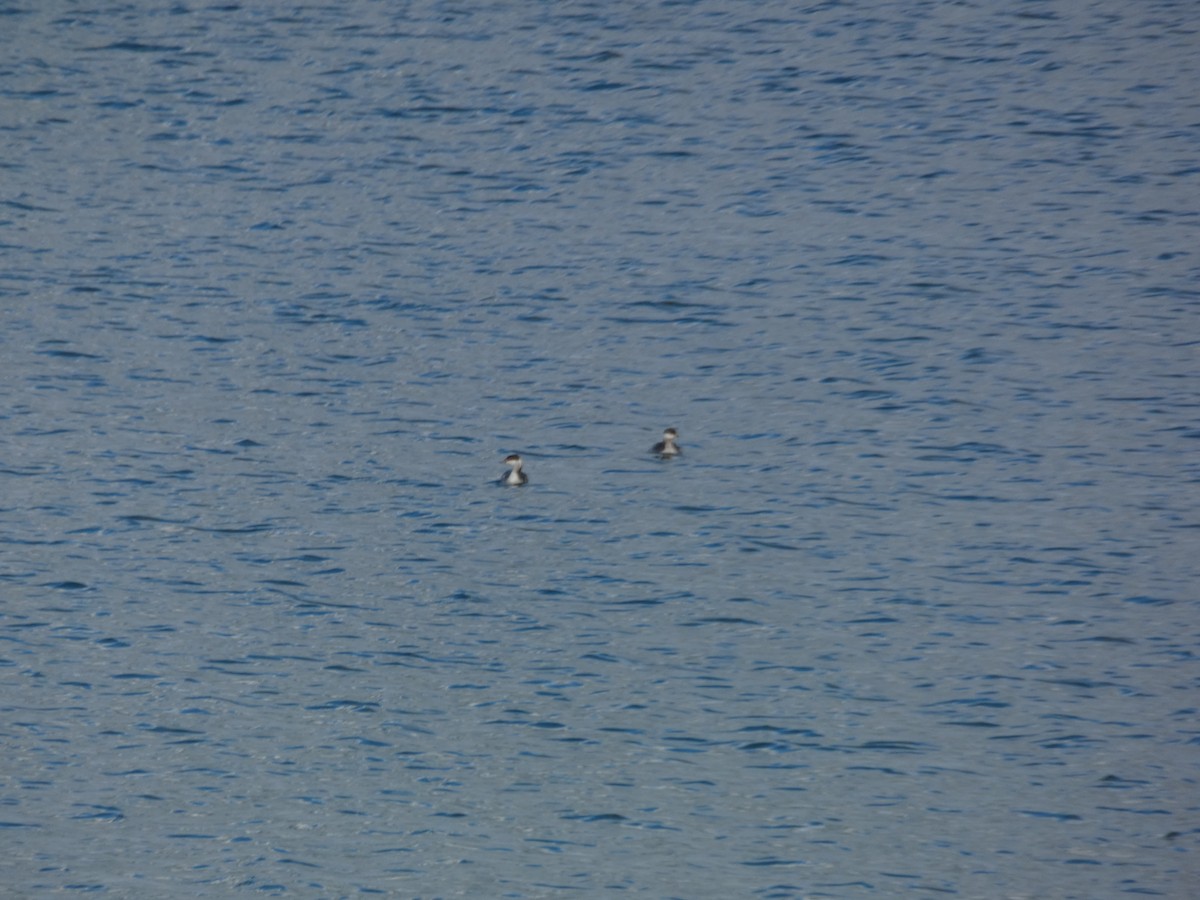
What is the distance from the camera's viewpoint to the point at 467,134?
27.5 metres

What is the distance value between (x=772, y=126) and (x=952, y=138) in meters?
2.62

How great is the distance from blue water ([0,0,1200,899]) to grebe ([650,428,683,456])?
5.2 inches

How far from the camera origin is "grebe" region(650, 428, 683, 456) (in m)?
20.1

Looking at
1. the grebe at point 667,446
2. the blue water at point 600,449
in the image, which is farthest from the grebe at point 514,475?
the grebe at point 667,446

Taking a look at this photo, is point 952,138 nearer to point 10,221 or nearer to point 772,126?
point 772,126

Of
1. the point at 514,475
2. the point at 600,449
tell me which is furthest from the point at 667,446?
the point at 514,475

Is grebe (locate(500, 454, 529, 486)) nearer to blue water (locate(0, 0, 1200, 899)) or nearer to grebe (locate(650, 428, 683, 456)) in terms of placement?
blue water (locate(0, 0, 1200, 899))

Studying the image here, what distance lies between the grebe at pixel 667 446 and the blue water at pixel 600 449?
5.2 inches

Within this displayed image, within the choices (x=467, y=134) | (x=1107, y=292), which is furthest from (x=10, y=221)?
(x=1107, y=292)

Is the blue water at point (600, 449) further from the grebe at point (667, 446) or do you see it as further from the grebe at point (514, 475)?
the grebe at point (514, 475)

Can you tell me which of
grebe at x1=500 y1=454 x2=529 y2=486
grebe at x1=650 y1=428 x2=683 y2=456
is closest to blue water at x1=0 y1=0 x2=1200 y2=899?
grebe at x1=650 y1=428 x2=683 y2=456

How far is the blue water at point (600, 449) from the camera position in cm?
1406

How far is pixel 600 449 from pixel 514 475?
121cm

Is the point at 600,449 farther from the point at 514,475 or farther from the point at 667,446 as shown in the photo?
the point at 514,475
